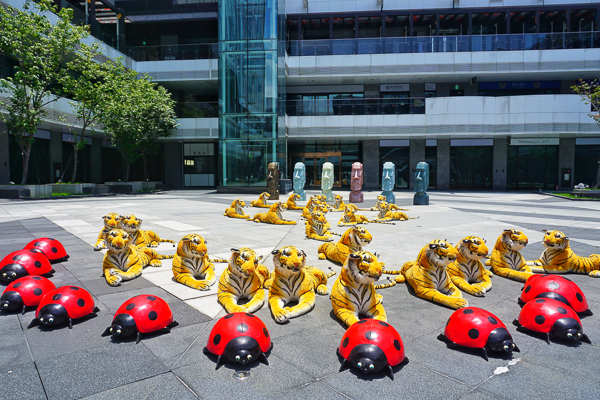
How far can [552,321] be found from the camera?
13.3 feet

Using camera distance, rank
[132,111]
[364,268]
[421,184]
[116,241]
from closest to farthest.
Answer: [364,268]
[116,241]
[421,184]
[132,111]

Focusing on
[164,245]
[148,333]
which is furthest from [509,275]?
[164,245]

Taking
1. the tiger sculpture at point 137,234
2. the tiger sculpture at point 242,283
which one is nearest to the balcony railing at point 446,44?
the tiger sculpture at point 137,234

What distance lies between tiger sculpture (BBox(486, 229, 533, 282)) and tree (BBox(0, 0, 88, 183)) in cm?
2301

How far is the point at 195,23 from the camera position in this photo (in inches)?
1358

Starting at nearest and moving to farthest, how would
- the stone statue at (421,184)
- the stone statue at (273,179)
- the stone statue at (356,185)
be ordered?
the stone statue at (421,184), the stone statue at (356,185), the stone statue at (273,179)

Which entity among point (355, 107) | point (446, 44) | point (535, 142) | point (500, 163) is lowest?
point (500, 163)

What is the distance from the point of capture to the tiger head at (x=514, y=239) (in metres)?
6.21

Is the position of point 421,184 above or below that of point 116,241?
above

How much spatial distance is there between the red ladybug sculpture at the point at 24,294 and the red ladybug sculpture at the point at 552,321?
5.80m

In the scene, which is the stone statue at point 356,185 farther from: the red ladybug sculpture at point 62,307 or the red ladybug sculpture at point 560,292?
the red ladybug sculpture at point 62,307

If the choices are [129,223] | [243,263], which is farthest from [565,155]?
[243,263]

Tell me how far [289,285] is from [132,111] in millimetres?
25032

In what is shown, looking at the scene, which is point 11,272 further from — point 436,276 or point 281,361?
point 436,276
